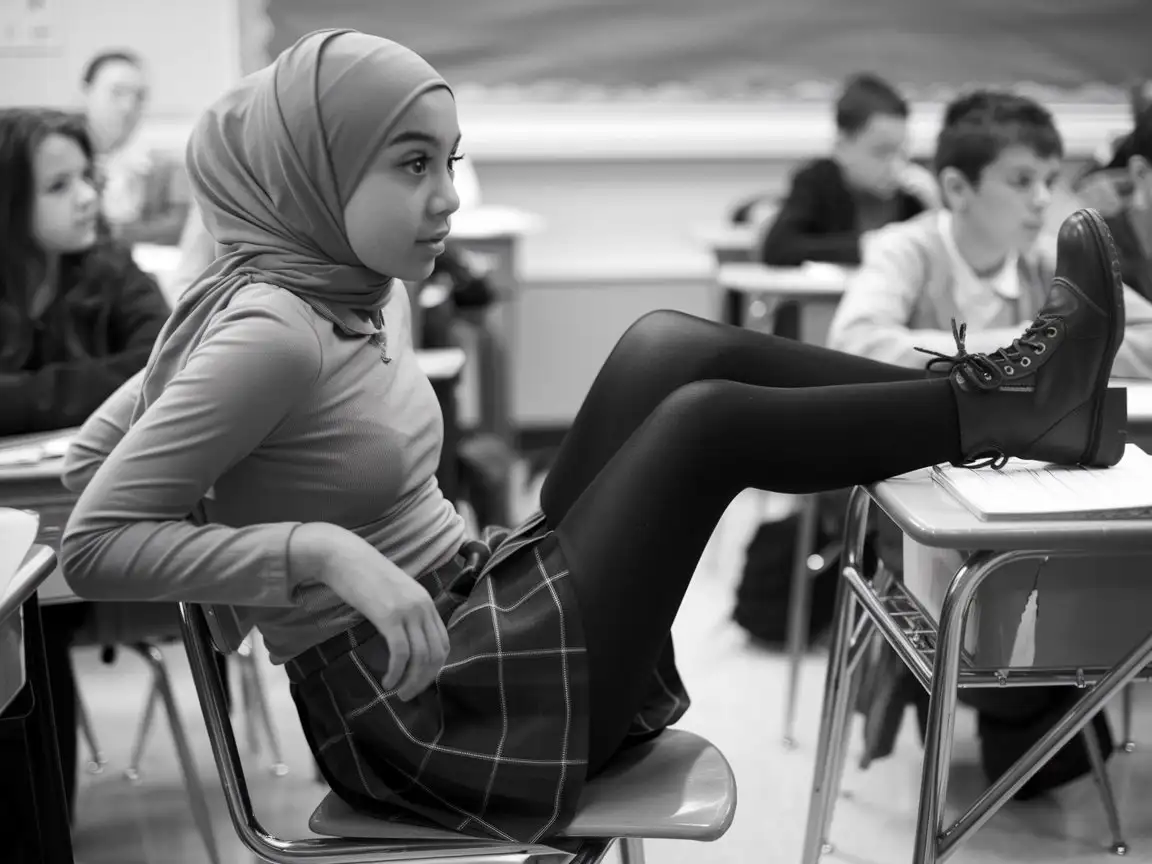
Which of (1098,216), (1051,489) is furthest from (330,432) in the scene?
(1098,216)

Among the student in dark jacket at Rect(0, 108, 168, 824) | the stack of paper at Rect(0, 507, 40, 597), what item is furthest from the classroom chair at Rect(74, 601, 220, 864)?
the stack of paper at Rect(0, 507, 40, 597)

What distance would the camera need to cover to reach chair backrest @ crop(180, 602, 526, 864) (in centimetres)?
106

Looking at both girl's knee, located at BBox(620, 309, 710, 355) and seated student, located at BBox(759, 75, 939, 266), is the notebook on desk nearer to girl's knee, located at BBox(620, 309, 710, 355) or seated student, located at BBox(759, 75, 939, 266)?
girl's knee, located at BBox(620, 309, 710, 355)

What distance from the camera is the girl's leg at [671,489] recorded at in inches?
42.8

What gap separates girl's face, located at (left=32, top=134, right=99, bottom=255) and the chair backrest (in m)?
1.04

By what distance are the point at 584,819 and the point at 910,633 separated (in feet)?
1.49

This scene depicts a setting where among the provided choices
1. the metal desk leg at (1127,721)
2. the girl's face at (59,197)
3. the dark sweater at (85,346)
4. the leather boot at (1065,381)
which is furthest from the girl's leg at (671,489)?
the metal desk leg at (1127,721)

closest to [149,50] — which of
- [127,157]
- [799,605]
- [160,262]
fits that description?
[127,157]

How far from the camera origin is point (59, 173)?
1.94 metres

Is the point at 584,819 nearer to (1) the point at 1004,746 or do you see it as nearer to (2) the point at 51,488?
(2) the point at 51,488

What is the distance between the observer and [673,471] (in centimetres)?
110

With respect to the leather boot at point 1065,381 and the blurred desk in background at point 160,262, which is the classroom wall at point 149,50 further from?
the leather boot at point 1065,381

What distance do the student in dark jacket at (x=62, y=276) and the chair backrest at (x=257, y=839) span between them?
2.65 ft

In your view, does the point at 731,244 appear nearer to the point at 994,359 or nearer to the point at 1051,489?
the point at 994,359
